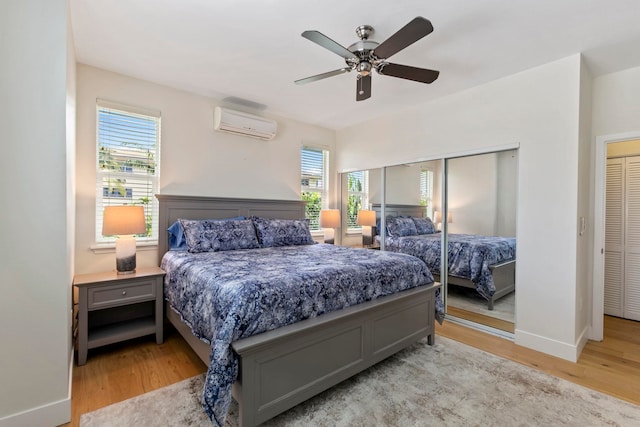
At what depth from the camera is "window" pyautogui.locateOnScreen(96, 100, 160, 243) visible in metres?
2.99

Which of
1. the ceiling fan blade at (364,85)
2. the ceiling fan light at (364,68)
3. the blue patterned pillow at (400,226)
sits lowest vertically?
the blue patterned pillow at (400,226)

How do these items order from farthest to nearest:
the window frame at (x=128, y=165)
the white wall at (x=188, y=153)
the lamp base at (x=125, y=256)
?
1. the window frame at (x=128, y=165)
2. the white wall at (x=188, y=153)
3. the lamp base at (x=125, y=256)

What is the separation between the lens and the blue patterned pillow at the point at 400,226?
12.9 feet

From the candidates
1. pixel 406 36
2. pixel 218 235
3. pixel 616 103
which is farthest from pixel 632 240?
pixel 218 235

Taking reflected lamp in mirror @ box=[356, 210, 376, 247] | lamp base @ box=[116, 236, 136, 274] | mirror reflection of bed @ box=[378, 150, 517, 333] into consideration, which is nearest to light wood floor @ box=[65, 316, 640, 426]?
mirror reflection of bed @ box=[378, 150, 517, 333]

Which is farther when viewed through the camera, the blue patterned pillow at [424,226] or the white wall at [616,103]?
the blue patterned pillow at [424,226]

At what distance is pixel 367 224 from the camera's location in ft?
14.7

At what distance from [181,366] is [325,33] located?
294 cm

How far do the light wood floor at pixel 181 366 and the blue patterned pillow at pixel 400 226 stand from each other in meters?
1.34

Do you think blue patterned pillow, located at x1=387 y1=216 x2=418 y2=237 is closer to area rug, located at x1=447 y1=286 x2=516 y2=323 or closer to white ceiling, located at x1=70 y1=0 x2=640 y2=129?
area rug, located at x1=447 y1=286 x2=516 y2=323

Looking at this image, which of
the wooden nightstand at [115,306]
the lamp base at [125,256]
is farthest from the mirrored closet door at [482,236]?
the lamp base at [125,256]

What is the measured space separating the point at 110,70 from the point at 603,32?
439 centimetres

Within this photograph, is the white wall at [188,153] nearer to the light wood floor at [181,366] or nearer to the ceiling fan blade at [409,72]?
the light wood floor at [181,366]

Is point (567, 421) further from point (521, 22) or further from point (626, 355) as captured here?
point (521, 22)
